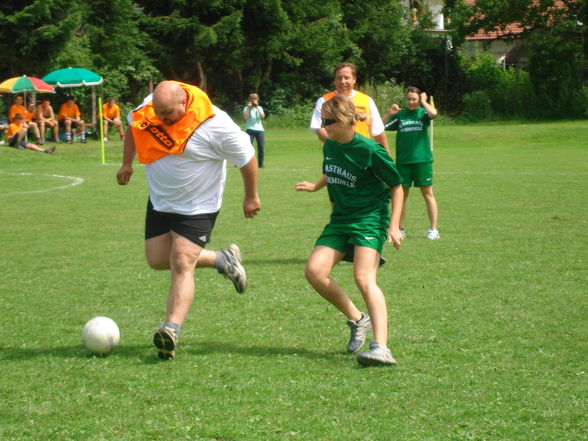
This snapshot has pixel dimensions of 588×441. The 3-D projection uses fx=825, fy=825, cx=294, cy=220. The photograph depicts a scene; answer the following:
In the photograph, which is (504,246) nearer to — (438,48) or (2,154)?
(2,154)

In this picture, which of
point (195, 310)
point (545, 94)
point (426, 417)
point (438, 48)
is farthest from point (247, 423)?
point (438, 48)

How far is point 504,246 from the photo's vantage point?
379 inches

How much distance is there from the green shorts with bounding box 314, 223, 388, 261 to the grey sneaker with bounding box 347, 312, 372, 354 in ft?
1.42

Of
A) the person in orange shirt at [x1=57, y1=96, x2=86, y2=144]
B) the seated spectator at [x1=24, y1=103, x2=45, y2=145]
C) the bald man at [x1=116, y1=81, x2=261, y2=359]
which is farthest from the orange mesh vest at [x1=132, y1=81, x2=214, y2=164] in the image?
the person in orange shirt at [x1=57, y1=96, x2=86, y2=144]

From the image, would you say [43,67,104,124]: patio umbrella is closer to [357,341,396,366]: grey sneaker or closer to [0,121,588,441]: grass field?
[0,121,588,441]: grass field

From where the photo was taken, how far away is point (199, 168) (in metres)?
5.47

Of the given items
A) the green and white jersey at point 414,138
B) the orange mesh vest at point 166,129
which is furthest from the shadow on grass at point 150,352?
the green and white jersey at point 414,138

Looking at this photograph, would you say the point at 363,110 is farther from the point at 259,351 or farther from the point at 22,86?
the point at 22,86

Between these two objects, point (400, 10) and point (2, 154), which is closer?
point (2, 154)

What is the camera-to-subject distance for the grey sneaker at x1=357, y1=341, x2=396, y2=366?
4.98 metres

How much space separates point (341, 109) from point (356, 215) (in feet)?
2.36

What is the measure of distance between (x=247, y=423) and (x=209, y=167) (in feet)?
6.55

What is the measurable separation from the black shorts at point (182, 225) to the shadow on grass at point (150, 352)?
0.71 m

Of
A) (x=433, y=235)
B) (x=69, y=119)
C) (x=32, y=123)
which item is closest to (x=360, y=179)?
(x=433, y=235)
